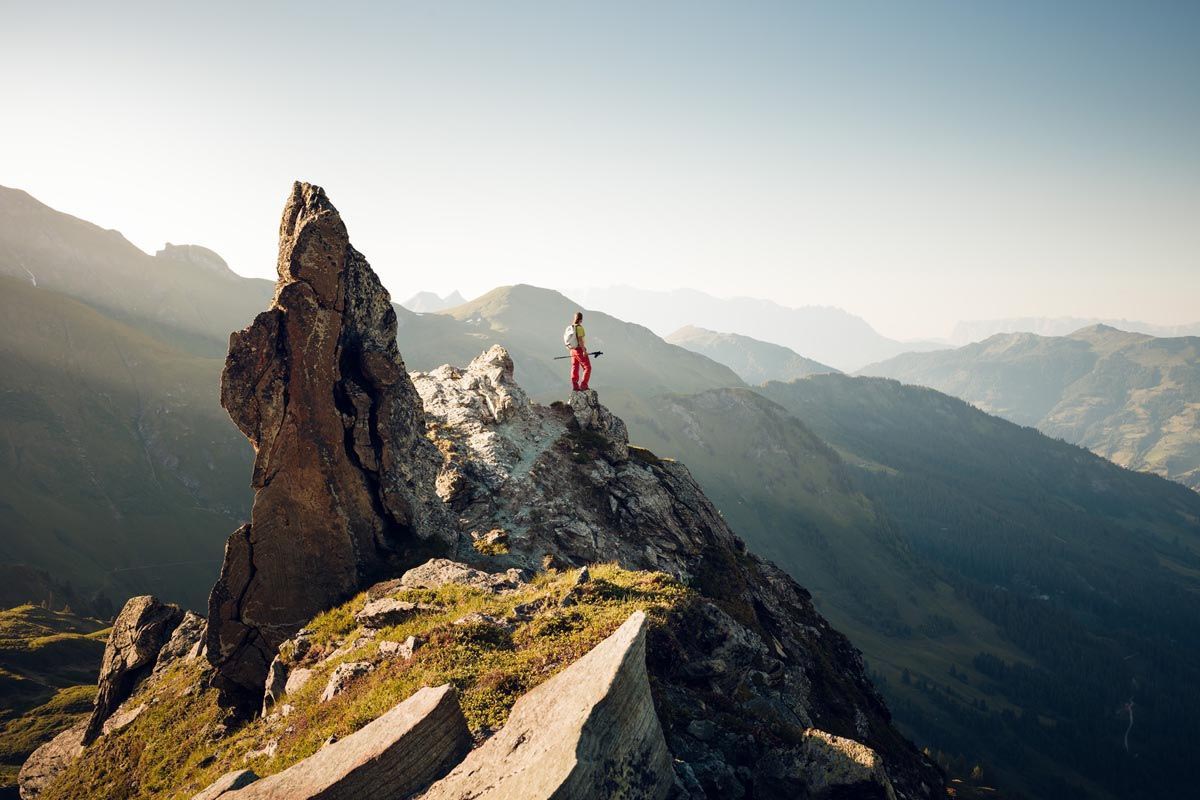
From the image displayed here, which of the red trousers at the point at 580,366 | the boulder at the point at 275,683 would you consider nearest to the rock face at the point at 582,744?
the boulder at the point at 275,683

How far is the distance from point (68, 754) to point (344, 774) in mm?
31580

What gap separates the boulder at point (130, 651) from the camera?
3288 centimetres

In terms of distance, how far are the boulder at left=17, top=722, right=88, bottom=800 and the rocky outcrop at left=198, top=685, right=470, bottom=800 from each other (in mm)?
25874

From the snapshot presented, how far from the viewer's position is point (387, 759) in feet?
44.0

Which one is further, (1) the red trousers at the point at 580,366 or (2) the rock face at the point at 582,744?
(1) the red trousers at the point at 580,366

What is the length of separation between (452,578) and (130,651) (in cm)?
2391

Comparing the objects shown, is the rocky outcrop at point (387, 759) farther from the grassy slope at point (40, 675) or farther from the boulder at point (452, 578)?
the grassy slope at point (40, 675)

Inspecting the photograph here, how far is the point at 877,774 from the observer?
51.9 ft

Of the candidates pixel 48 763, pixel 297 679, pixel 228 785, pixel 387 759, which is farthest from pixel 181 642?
pixel 387 759

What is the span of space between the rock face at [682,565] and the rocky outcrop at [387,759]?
6005 mm

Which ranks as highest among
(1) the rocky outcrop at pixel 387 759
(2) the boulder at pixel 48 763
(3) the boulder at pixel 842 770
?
(1) the rocky outcrop at pixel 387 759

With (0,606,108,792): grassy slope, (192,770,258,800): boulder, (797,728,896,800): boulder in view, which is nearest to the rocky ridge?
(797,728,896,800): boulder

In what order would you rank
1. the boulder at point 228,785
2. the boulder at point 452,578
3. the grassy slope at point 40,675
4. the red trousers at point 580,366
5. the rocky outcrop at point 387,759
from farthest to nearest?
the grassy slope at point 40,675 < the red trousers at point 580,366 < the boulder at point 452,578 < the boulder at point 228,785 < the rocky outcrop at point 387,759

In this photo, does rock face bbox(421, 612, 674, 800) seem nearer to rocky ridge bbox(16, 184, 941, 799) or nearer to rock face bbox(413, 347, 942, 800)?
rocky ridge bbox(16, 184, 941, 799)
